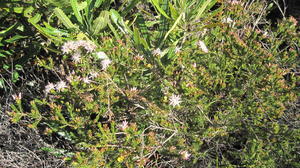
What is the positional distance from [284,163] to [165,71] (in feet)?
3.40

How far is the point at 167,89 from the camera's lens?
6.31ft

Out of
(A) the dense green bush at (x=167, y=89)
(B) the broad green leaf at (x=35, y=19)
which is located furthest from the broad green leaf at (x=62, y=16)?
(B) the broad green leaf at (x=35, y=19)

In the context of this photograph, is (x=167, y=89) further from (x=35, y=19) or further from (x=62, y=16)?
(x=35, y=19)

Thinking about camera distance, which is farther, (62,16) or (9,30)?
(9,30)

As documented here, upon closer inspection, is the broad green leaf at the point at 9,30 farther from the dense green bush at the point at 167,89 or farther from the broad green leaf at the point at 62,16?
the broad green leaf at the point at 62,16

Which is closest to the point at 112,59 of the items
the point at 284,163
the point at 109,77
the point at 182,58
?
the point at 109,77

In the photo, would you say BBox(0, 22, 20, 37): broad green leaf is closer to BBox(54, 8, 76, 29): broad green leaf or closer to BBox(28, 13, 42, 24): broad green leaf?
BBox(28, 13, 42, 24): broad green leaf

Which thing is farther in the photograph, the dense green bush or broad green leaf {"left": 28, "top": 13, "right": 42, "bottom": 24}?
broad green leaf {"left": 28, "top": 13, "right": 42, "bottom": 24}

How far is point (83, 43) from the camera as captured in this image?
5.85ft

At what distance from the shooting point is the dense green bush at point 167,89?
6.02 feet

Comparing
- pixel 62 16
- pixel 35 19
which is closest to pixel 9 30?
pixel 35 19

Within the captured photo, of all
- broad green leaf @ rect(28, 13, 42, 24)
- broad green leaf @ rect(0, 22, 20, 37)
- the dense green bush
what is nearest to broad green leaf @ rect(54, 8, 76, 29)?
the dense green bush

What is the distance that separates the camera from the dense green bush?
6.02 feet

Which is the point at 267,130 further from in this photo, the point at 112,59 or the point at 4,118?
the point at 4,118
